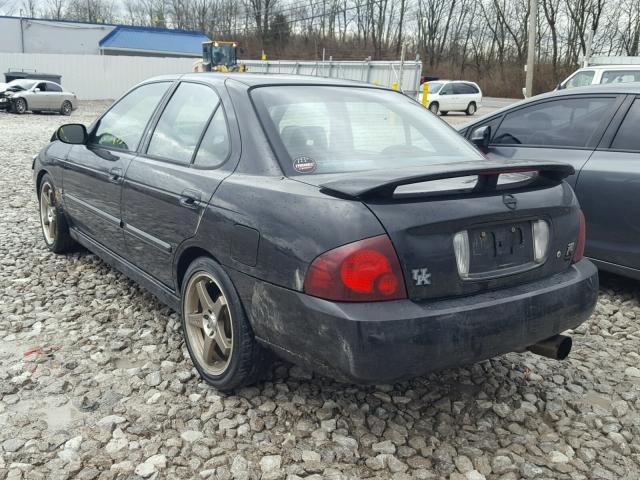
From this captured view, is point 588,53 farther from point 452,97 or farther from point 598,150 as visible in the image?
point 598,150

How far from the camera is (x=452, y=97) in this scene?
94.1 ft

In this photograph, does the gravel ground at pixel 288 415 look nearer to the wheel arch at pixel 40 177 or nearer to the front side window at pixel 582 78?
the wheel arch at pixel 40 177

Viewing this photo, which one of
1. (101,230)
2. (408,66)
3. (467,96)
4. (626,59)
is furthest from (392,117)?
(467,96)

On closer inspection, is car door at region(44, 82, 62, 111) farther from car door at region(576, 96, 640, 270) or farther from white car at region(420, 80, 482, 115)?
car door at region(576, 96, 640, 270)

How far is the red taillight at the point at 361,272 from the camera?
90.8 inches

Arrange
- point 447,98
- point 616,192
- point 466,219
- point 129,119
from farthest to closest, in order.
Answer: point 447,98 → point 616,192 → point 129,119 → point 466,219

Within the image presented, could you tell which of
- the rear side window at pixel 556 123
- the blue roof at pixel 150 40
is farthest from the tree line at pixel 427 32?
the rear side window at pixel 556 123

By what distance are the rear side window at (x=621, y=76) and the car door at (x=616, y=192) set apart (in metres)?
9.01

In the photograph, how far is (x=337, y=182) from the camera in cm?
247

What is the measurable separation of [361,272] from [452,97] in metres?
27.9

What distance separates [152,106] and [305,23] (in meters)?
65.2

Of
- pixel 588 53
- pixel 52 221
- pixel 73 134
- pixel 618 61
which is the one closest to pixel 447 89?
pixel 588 53

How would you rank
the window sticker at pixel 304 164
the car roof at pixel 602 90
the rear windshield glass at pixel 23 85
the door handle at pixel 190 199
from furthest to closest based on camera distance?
1. the rear windshield glass at pixel 23 85
2. the car roof at pixel 602 90
3. the door handle at pixel 190 199
4. the window sticker at pixel 304 164

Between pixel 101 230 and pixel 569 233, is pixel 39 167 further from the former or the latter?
pixel 569 233
